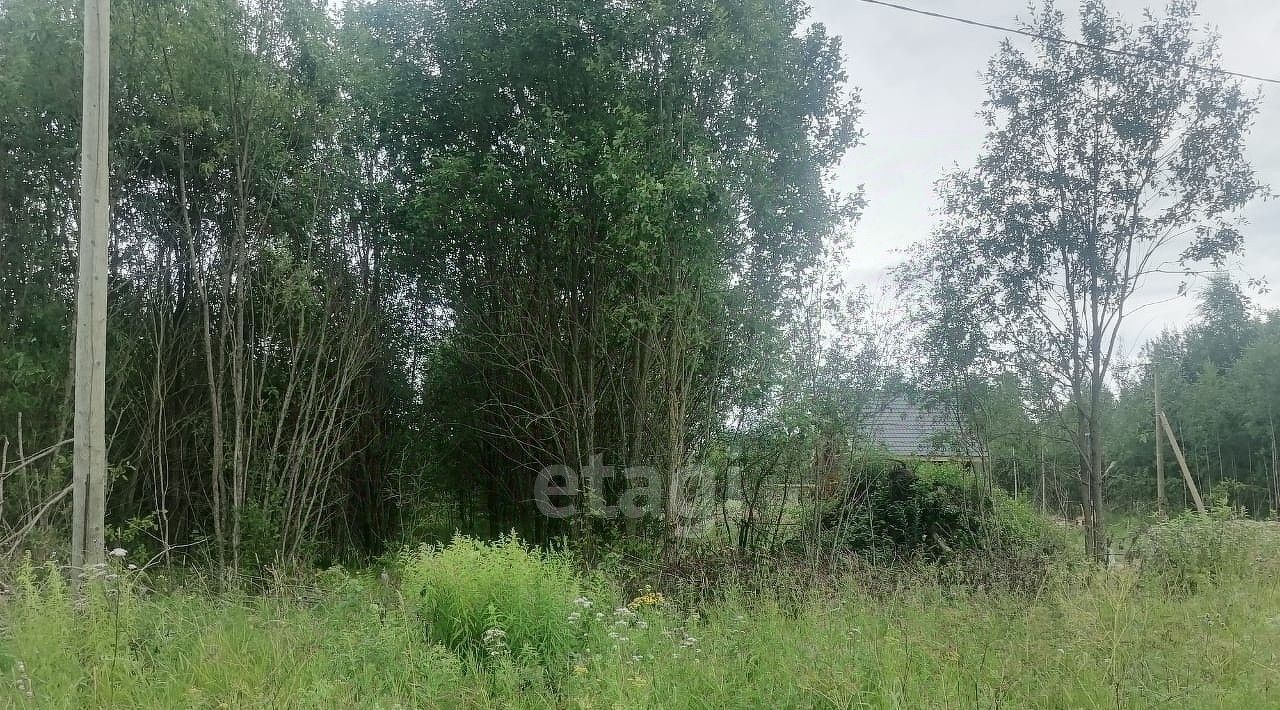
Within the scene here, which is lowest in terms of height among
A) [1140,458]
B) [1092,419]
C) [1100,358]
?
[1140,458]

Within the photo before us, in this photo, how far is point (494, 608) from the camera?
135 inches

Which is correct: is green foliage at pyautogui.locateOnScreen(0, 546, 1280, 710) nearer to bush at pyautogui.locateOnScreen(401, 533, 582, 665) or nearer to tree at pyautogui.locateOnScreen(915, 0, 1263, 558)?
bush at pyautogui.locateOnScreen(401, 533, 582, 665)

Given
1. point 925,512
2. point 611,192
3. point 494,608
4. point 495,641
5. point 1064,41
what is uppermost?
point 1064,41

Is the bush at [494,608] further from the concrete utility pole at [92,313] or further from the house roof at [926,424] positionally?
the house roof at [926,424]

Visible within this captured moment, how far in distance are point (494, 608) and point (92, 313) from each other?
9.08 feet

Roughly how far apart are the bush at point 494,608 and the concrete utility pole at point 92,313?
1786mm

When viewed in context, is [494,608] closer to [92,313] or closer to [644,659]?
[644,659]

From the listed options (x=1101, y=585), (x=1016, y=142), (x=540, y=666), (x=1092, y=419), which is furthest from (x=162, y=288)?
(x=1092, y=419)

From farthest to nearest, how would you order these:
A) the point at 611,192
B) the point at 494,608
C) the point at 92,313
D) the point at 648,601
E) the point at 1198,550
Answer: the point at 611,192 < the point at 1198,550 < the point at 648,601 < the point at 92,313 < the point at 494,608

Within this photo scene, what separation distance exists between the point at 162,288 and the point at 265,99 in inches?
80.4

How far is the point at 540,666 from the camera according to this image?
330 cm

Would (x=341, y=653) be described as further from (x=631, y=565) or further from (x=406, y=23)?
(x=406, y=23)

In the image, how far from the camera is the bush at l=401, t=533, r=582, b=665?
3.49 metres

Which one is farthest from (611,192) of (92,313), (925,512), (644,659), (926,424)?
(925,512)
